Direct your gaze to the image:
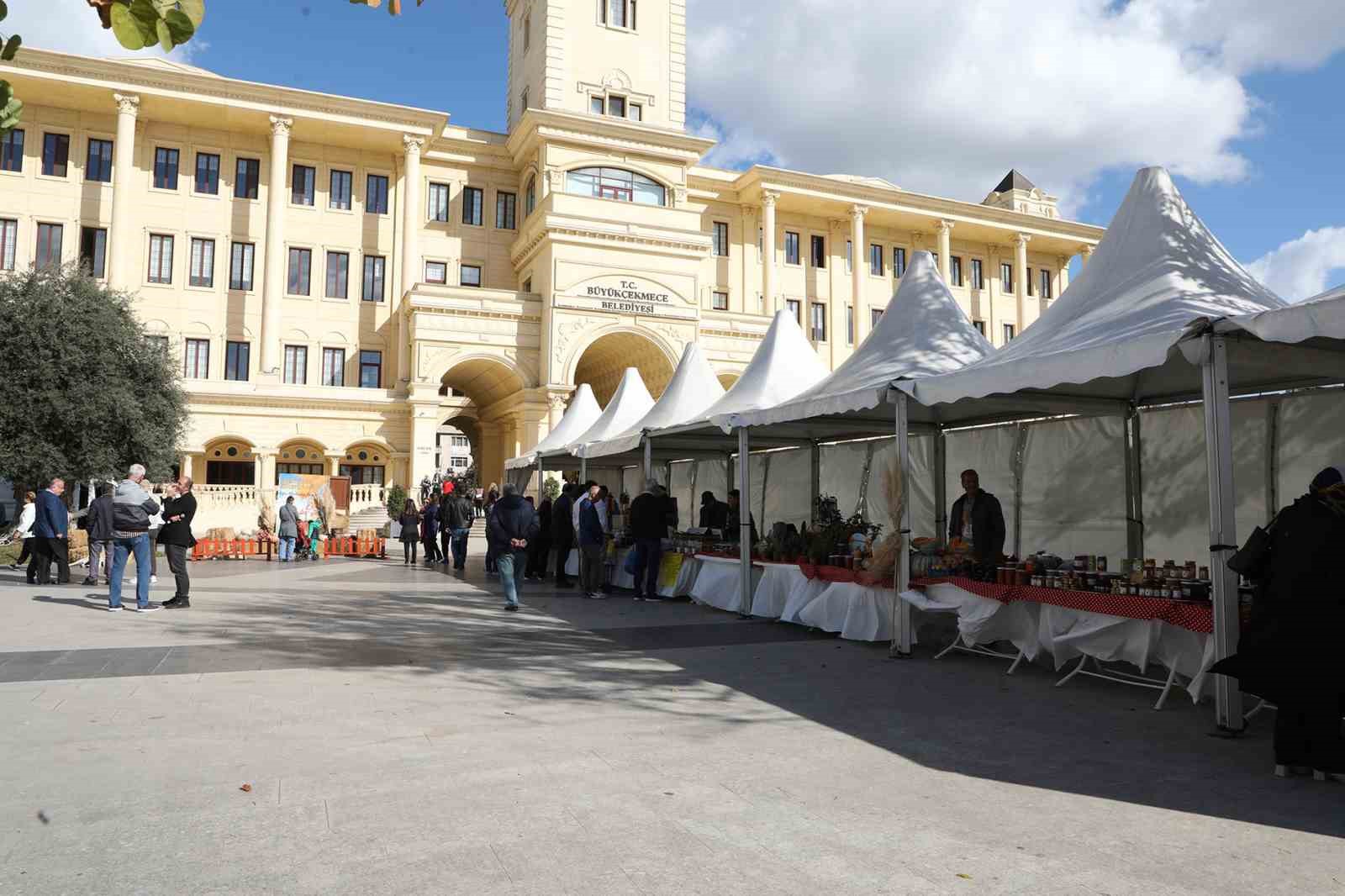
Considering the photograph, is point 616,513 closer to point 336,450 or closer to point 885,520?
point 885,520

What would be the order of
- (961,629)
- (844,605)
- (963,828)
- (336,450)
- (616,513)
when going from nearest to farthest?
(963,828) < (961,629) < (844,605) < (616,513) < (336,450)

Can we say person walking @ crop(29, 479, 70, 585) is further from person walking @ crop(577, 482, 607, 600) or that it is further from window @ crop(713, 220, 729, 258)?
window @ crop(713, 220, 729, 258)

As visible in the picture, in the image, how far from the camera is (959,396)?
856 centimetres

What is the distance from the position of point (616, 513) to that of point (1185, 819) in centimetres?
1449

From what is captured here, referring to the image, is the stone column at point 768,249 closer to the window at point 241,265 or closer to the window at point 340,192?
the window at point 340,192

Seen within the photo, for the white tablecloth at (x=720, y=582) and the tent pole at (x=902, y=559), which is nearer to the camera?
the tent pole at (x=902, y=559)

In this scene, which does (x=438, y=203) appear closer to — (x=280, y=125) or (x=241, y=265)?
(x=280, y=125)

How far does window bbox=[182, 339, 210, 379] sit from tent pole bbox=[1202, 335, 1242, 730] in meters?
39.3

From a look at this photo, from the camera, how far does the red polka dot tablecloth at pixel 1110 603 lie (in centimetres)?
669

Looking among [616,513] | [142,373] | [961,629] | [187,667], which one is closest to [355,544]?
[142,373]

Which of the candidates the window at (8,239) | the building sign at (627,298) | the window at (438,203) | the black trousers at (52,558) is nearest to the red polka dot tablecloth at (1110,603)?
the black trousers at (52,558)

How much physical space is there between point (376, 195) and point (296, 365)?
8.51m

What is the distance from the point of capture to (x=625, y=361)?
41125mm

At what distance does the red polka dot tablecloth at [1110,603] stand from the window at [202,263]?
3800 centimetres
